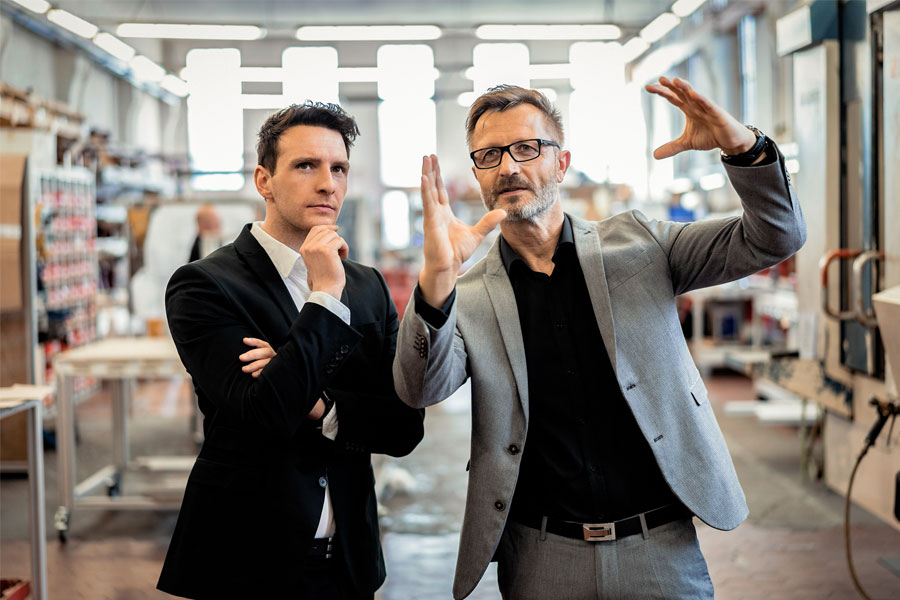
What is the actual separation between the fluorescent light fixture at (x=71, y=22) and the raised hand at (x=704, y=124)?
766 cm

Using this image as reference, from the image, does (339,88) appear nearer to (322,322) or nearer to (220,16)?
(220,16)

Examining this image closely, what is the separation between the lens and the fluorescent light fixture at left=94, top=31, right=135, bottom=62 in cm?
891

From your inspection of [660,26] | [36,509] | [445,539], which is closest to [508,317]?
[36,509]

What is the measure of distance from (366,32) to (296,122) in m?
7.07

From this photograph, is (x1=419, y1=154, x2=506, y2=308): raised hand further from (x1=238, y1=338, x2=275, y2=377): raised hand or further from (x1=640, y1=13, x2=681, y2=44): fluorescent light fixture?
(x1=640, y1=13, x2=681, y2=44): fluorescent light fixture

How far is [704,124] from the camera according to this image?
166 cm

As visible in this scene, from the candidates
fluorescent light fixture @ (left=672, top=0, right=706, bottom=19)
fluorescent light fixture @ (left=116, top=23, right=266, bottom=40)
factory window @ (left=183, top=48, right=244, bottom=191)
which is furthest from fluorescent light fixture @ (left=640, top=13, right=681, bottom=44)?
factory window @ (left=183, top=48, right=244, bottom=191)

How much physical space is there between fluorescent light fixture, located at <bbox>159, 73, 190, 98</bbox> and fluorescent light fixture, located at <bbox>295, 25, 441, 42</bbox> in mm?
4276

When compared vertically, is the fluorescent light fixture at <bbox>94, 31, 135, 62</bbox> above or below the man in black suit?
above

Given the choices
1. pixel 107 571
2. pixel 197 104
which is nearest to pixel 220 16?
pixel 197 104

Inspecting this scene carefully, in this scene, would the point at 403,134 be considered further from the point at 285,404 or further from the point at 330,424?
the point at 285,404

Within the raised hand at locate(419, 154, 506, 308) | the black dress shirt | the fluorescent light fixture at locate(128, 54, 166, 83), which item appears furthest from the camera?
the fluorescent light fixture at locate(128, 54, 166, 83)

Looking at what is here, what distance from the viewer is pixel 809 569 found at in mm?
4066

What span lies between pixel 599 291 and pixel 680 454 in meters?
0.37
